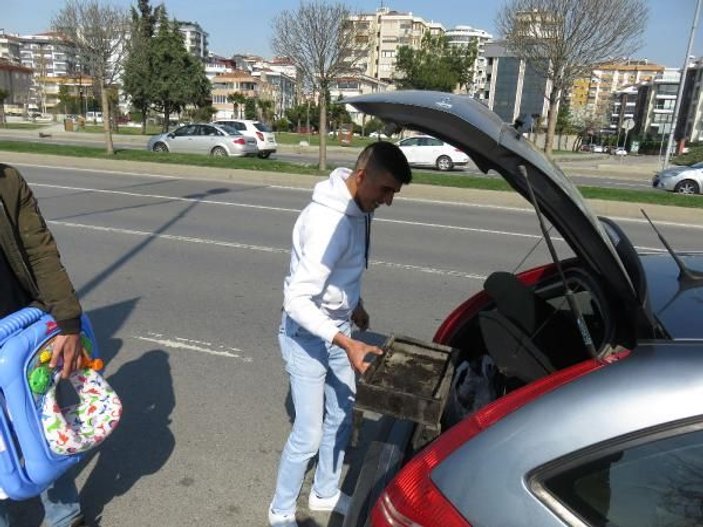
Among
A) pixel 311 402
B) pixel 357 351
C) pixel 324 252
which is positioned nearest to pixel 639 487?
pixel 357 351

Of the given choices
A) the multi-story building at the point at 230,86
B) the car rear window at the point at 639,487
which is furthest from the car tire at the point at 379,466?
the multi-story building at the point at 230,86

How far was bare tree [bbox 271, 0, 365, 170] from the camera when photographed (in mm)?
16531

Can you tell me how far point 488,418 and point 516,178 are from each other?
618 millimetres

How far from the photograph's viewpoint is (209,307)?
5148mm

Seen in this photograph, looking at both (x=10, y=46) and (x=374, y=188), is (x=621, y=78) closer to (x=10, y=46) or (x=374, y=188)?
(x=10, y=46)

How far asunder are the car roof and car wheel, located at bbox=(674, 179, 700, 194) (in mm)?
19426

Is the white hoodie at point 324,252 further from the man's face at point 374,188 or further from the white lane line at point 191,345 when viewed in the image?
the white lane line at point 191,345

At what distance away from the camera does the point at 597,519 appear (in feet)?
3.89

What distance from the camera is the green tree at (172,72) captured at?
41.3 meters

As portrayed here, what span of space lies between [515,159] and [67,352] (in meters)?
1.63

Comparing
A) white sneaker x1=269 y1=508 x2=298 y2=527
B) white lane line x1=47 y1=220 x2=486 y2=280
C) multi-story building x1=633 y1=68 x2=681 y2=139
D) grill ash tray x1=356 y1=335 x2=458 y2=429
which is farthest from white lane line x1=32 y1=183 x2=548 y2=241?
multi-story building x1=633 y1=68 x2=681 y2=139

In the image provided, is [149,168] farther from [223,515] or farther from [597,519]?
[597,519]

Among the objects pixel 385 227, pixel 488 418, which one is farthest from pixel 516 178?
pixel 385 227

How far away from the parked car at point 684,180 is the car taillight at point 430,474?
1968 cm
